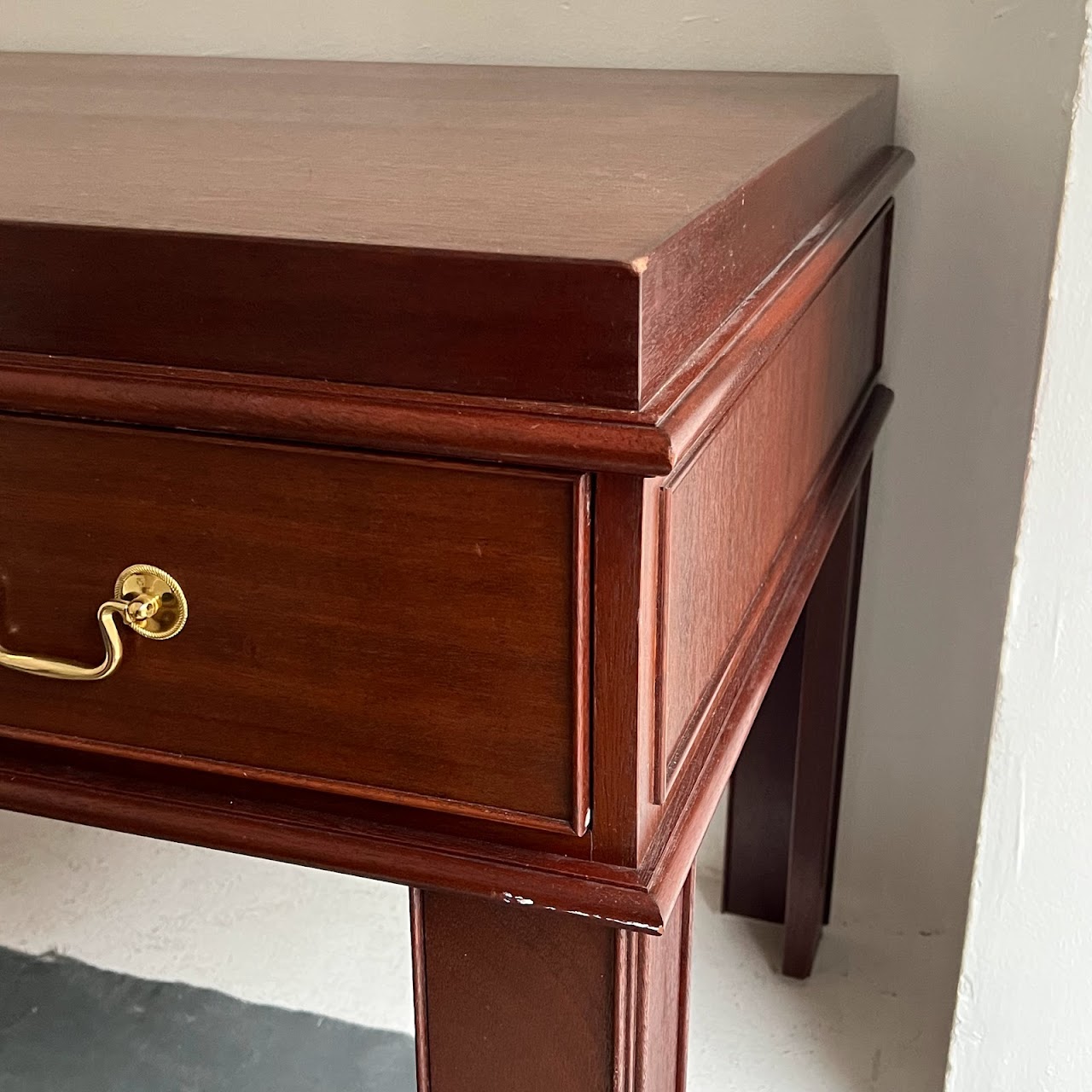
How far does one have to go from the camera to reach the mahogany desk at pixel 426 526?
35 centimetres

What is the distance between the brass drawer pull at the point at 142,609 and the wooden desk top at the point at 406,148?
11cm

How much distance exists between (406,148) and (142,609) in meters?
0.20

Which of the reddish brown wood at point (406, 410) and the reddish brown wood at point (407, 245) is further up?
the reddish brown wood at point (407, 245)

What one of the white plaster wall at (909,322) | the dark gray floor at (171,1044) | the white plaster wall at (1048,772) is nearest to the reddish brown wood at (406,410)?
the white plaster wall at (1048,772)

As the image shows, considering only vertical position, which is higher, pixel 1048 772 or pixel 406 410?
pixel 406 410

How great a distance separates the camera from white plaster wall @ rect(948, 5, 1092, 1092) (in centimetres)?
58

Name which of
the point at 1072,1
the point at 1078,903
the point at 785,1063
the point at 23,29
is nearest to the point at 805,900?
the point at 785,1063

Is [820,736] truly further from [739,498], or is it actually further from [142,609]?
[142,609]

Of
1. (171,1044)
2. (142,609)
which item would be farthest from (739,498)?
(171,1044)

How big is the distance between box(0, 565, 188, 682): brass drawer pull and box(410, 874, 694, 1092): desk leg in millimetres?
115

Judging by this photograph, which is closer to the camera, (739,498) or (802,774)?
(739,498)

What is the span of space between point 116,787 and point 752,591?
246 millimetres

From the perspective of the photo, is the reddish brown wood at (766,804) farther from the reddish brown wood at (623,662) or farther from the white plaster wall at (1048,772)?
the reddish brown wood at (623,662)

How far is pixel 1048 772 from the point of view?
0.65m
